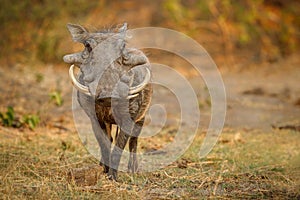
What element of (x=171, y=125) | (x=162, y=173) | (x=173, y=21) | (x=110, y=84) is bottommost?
(x=162, y=173)

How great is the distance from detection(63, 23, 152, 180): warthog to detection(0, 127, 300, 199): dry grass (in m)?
0.37

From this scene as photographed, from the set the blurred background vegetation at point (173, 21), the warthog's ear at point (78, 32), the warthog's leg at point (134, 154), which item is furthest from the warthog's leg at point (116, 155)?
the blurred background vegetation at point (173, 21)

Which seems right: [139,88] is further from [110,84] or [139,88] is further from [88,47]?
[88,47]

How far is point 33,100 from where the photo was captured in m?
9.52

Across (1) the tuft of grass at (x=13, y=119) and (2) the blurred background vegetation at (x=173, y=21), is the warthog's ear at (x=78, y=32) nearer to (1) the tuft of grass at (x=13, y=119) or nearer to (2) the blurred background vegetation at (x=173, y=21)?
(1) the tuft of grass at (x=13, y=119)

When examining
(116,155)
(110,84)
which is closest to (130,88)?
(110,84)

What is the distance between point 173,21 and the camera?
14.5m

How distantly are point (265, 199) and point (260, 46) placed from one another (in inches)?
403

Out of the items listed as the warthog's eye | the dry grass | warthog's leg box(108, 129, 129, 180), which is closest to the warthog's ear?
the warthog's eye

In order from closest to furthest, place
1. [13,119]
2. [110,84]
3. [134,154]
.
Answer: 1. [110,84]
2. [134,154]
3. [13,119]

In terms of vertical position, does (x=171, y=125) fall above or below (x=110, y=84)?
below

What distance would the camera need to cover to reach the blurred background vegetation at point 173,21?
11.7 meters

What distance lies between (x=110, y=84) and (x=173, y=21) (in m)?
9.67

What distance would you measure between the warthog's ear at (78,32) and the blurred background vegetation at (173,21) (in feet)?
19.1
